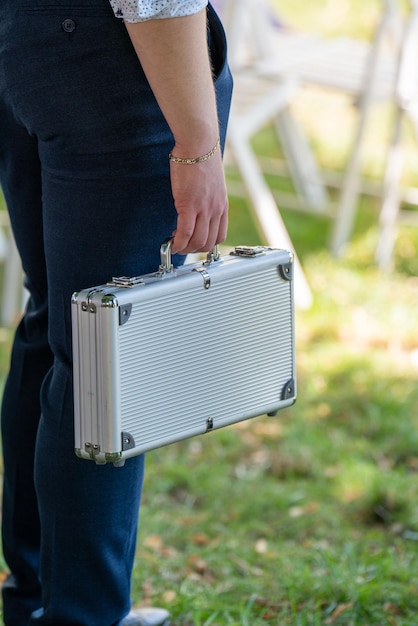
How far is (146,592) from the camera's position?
1.81m

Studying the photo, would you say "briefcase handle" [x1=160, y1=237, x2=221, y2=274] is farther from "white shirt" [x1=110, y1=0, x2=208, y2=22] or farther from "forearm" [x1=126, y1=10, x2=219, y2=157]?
"white shirt" [x1=110, y1=0, x2=208, y2=22]

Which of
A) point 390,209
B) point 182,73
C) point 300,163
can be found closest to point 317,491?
point 182,73

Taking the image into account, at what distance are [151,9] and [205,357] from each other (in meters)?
0.43

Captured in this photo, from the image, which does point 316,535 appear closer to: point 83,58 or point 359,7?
point 83,58

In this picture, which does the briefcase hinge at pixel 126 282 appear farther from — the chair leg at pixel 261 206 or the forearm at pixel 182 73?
the chair leg at pixel 261 206

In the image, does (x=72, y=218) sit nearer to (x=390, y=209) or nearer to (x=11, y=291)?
(x=11, y=291)

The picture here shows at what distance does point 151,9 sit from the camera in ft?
3.32

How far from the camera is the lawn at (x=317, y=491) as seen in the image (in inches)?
68.7

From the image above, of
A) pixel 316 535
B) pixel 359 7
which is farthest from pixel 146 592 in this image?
pixel 359 7

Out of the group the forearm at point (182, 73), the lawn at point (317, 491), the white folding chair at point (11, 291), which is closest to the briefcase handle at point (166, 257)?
the forearm at point (182, 73)

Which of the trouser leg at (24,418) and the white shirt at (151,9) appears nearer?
the white shirt at (151,9)

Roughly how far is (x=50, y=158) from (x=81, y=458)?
36 cm

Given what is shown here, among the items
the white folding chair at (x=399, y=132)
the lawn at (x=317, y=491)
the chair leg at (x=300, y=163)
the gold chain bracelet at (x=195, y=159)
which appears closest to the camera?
the gold chain bracelet at (x=195, y=159)

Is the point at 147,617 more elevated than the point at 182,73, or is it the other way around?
the point at 182,73
